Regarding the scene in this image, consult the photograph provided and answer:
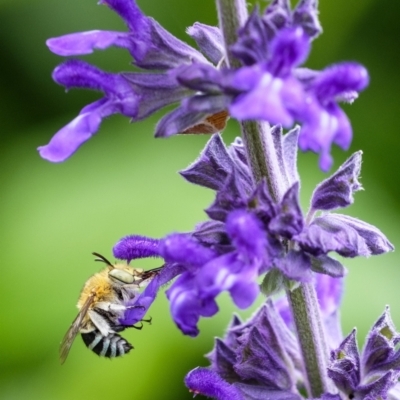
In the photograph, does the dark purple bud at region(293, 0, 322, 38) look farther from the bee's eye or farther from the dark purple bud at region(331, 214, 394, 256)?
the bee's eye

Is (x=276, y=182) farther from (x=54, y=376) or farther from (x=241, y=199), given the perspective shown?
(x=54, y=376)

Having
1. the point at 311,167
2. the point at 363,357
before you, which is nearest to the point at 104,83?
the point at 363,357

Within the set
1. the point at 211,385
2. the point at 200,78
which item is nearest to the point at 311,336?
the point at 211,385

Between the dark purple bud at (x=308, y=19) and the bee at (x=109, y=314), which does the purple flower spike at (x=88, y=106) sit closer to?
the dark purple bud at (x=308, y=19)

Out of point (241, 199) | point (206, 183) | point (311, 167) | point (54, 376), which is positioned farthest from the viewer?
point (311, 167)

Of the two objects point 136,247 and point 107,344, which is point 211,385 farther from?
point 107,344

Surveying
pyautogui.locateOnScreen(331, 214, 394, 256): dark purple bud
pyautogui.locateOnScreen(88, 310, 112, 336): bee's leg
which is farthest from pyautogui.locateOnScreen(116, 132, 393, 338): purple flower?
pyautogui.locateOnScreen(88, 310, 112, 336): bee's leg
